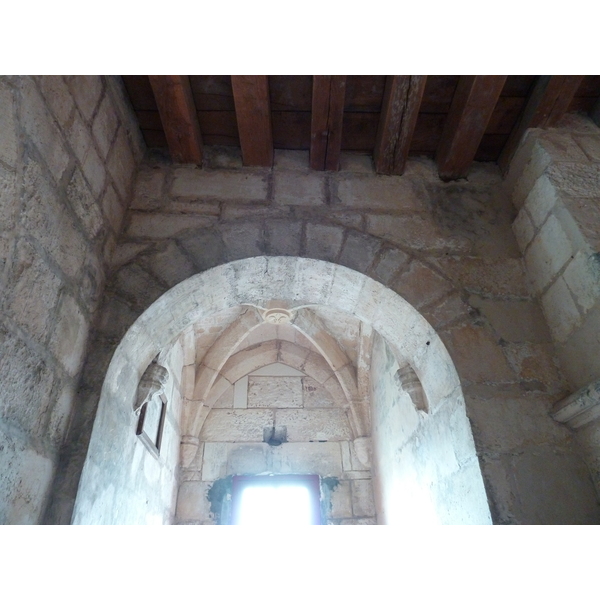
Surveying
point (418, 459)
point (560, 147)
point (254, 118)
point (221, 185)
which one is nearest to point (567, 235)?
point (560, 147)

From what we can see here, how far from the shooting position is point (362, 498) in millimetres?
3895

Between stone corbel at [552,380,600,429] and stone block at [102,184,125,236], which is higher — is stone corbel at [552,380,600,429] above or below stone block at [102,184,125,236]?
below

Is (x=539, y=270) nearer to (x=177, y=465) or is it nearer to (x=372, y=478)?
(x=372, y=478)

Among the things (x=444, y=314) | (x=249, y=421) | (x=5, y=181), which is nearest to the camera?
(x=5, y=181)

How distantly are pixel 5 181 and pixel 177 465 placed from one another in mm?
3170

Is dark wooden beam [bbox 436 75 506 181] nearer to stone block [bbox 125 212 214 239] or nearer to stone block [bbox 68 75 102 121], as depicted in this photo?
stone block [bbox 125 212 214 239]

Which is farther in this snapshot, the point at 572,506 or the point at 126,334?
the point at 126,334

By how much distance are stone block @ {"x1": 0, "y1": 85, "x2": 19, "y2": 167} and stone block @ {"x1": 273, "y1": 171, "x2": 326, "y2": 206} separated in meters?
1.24

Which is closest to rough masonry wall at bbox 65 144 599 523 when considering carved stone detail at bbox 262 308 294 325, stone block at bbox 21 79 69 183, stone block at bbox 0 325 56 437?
stone block at bbox 0 325 56 437

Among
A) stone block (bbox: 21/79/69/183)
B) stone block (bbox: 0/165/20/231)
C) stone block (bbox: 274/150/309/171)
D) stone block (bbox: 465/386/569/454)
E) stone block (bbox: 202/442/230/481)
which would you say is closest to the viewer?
stone block (bbox: 0/165/20/231)

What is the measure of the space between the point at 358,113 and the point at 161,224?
1.17 m

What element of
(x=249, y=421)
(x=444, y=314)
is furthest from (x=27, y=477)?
(x=249, y=421)

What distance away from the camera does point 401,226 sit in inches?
88.2

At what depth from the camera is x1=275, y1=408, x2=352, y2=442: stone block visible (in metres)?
4.21
